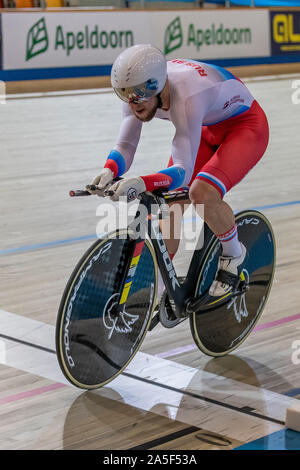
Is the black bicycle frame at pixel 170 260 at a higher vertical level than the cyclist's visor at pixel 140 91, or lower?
lower

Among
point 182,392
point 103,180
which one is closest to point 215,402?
point 182,392

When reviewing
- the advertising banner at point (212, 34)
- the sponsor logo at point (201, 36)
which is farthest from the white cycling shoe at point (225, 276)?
the sponsor logo at point (201, 36)

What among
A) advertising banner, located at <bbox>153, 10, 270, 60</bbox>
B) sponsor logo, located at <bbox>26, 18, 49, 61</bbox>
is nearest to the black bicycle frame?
sponsor logo, located at <bbox>26, 18, 49, 61</bbox>

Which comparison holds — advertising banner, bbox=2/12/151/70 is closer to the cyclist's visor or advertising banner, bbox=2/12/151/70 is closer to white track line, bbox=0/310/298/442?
white track line, bbox=0/310/298/442

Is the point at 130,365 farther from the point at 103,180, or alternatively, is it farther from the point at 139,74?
the point at 139,74

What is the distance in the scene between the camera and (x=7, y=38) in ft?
39.8

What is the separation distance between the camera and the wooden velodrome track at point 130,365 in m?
2.72

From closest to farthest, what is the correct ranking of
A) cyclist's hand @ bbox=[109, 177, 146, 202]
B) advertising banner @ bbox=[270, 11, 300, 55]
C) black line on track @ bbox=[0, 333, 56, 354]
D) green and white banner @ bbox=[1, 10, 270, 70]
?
cyclist's hand @ bbox=[109, 177, 146, 202] → black line on track @ bbox=[0, 333, 56, 354] → green and white banner @ bbox=[1, 10, 270, 70] → advertising banner @ bbox=[270, 11, 300, 55]

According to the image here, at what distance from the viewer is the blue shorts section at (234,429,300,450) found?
8.41ft

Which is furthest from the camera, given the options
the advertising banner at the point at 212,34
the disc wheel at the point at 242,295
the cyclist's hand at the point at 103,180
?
the advertising banner at the point at 212,34

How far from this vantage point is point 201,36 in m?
14.4

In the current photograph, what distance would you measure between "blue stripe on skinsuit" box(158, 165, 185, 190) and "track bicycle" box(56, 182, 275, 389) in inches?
1.9

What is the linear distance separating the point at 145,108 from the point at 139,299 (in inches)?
27.9

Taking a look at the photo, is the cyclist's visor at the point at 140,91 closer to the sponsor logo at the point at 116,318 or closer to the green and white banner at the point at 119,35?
the sponsor logo at the point at 116,318
